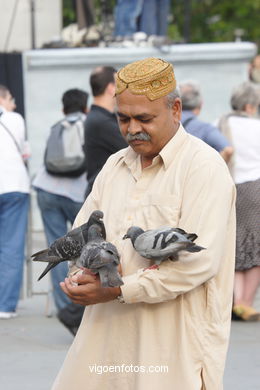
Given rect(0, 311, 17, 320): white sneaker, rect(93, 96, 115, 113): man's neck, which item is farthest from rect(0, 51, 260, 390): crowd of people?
rect(0, 311, 17, 320): white sneaker

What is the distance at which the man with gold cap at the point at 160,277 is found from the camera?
12.3ft

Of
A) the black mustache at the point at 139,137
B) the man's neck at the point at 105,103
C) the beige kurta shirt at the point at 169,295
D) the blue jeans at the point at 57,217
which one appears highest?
the black mustache at the point at 139,137

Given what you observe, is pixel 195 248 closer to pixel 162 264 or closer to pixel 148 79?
pixel 162 264

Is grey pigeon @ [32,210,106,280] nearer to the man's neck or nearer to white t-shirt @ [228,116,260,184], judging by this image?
the man's neck

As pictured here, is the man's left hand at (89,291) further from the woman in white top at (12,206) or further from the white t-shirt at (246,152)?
the woman in white top at (12,206)

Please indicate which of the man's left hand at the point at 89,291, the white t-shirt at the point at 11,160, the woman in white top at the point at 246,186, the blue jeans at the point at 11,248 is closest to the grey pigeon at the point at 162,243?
the man's left hand at the point at 89,291

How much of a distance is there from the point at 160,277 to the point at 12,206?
5.35m

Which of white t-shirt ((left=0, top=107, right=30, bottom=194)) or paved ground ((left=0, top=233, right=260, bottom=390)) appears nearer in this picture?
paved ground ((left=0, top=233, right=260, bottom=390))

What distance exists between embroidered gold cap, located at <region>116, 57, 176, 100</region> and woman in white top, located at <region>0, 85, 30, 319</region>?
16.6ft

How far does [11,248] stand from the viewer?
908 cm

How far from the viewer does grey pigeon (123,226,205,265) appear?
3.65 metres

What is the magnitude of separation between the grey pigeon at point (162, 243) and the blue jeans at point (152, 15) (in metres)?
12.3

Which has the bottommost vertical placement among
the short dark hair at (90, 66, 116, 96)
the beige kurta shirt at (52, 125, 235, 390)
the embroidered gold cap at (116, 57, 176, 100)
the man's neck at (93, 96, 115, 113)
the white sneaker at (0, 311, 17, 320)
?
the white sneaker at (0, 311, 17, 320)

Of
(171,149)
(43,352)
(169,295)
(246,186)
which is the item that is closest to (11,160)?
(43,352)
